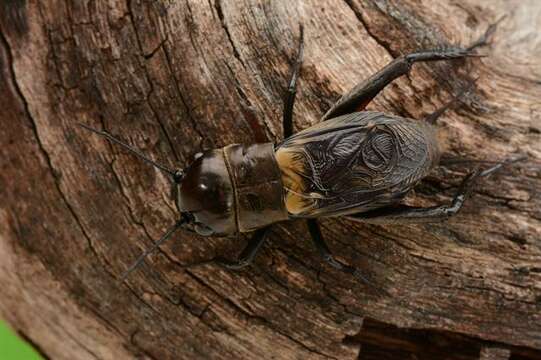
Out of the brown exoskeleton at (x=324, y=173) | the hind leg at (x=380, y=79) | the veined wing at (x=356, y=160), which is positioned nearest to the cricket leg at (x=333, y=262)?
the brown exoskeleton at (x=324, y=173)

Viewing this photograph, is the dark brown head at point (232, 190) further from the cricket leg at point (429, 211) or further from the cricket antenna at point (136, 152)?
the cricket leg at point (429, 211)

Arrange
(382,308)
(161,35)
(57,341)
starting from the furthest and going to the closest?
1. (57,341)
2. (382,308)
3. (161,35)

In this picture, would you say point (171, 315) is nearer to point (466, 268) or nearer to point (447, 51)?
point (466, 268)

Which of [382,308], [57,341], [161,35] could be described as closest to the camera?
[161,35]

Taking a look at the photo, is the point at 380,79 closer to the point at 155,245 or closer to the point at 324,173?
the point at 324,173

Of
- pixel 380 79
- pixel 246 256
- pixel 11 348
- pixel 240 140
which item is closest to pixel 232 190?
pixel 240 140

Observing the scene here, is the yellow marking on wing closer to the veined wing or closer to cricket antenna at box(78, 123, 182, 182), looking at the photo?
the veined wing

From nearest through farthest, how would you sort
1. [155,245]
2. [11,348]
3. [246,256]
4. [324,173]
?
[155,245] < [246,256] < [324,173] < [11,348]

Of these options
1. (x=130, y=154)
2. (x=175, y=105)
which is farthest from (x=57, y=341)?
(x=175, y=105)
